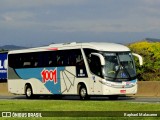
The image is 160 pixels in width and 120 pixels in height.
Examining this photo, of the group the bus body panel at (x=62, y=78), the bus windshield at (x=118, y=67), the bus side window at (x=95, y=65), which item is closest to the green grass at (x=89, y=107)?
the bus windshield at (x=118, y=67)

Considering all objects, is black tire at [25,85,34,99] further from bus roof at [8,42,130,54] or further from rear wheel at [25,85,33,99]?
bus roof at [8,42,130,54]

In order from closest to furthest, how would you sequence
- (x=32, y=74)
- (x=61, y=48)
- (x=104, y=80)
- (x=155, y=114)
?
(x=155, y=114) < (x=104, y=80) < (x=61, y=48) < (x=32, y=74)

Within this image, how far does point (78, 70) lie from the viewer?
1212 inches

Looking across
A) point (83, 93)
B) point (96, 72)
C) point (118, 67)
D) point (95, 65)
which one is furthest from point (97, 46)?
point (83, 93)

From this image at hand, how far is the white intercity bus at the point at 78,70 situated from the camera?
2948 centimetres

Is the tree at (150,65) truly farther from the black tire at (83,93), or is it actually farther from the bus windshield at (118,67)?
the black tire at (83,93)

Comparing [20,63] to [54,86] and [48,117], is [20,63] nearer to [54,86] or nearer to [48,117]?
[54,86]

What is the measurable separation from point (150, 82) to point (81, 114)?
16.9 m

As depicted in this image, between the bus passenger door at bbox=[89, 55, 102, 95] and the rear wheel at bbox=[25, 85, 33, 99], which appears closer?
the bus passenger door at bbox=[89, 55, 102, 95]

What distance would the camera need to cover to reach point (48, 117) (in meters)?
16.6

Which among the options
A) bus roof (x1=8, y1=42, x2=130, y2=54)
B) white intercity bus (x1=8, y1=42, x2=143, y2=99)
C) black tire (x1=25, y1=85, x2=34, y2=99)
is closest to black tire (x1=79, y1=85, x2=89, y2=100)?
white intercity bus (x1=8, y1=42, x2=143, y2=99)

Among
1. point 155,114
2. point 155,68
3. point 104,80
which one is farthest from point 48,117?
point 155,68

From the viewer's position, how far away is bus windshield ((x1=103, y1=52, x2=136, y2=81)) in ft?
96.6

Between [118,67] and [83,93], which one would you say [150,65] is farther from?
[83,93]
